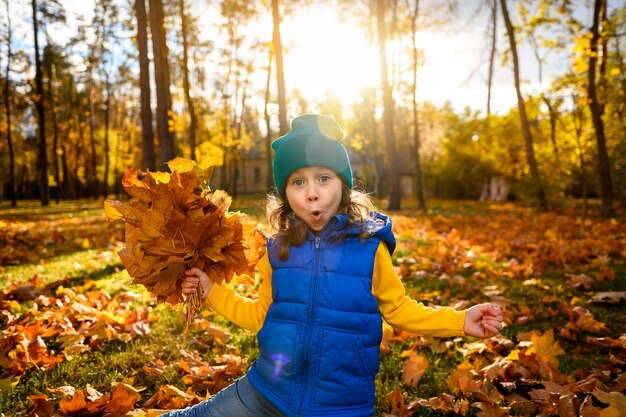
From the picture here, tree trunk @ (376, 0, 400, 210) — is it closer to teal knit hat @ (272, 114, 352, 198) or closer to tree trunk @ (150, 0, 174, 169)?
tree trunk @ (150, 0, 174, 169)

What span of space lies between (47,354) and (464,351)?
3.04m

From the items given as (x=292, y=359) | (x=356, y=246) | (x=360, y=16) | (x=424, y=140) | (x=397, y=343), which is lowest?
(x=397, y=343)

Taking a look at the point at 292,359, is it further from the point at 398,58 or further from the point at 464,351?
the point at 398,58

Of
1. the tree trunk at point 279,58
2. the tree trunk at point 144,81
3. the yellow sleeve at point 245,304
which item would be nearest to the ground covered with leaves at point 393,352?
the yellow sleeve at point 245,304

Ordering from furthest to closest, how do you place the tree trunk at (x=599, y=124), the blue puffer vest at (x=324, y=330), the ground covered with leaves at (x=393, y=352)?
the tree trunk at (x=599, y=124) < the ground covered with leaves at (x=393, y=352) < the blue puffer vest at (x=324, y=330)

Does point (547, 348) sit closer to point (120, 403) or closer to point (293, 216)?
point (293, 216)

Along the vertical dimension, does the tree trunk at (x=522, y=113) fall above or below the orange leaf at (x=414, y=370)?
above

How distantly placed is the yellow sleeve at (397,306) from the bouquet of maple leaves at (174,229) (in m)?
0.67

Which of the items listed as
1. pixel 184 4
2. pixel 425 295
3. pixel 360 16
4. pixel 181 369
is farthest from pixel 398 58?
pixel 181 369

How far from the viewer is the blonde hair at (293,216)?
6.36 feet

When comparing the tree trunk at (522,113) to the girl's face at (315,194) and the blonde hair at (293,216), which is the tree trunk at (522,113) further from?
the girl's face at (315,194)

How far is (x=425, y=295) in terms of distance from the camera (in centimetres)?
423

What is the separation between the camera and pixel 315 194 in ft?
6.28

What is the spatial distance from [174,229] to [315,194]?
65 centimetres
